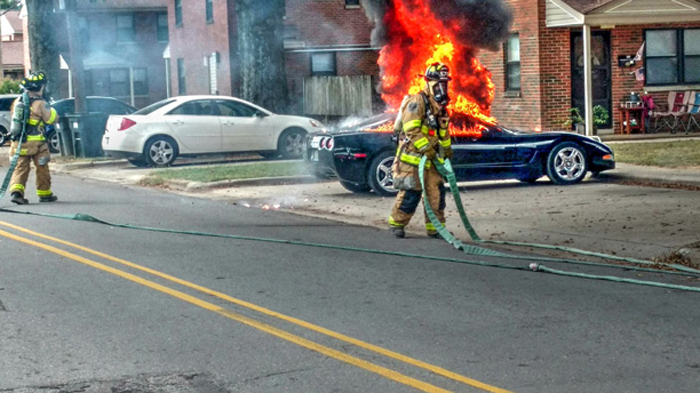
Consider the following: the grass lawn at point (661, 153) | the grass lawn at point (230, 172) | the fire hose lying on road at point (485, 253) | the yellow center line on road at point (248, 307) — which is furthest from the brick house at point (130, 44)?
the yellow center line on road at point (248, 307)

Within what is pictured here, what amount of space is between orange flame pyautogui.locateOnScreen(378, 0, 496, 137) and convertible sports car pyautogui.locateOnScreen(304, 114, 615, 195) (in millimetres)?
567

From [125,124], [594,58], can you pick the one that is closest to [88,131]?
[125,124]

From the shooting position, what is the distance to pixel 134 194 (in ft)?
56.8

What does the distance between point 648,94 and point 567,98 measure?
2.04 m

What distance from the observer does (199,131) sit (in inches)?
878

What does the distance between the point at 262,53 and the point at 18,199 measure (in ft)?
32.9

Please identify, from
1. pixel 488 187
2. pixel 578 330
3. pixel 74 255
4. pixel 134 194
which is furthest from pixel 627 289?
pixel 134 194

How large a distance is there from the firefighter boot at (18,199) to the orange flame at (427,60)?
5520 mm

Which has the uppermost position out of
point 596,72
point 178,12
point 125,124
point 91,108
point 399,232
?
point 178,12

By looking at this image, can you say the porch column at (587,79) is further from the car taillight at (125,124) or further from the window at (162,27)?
the window at (162,27)

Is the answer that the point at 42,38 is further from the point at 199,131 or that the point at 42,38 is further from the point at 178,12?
the point at 199,131

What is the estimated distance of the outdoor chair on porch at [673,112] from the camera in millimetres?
25250

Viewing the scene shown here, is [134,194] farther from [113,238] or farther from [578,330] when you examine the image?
[578,330]

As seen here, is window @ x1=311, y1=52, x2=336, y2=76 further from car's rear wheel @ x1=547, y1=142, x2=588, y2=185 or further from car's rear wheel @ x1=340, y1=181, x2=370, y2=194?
car's rear wheel @ x1=547, y1=142, x2=588, y2=185
